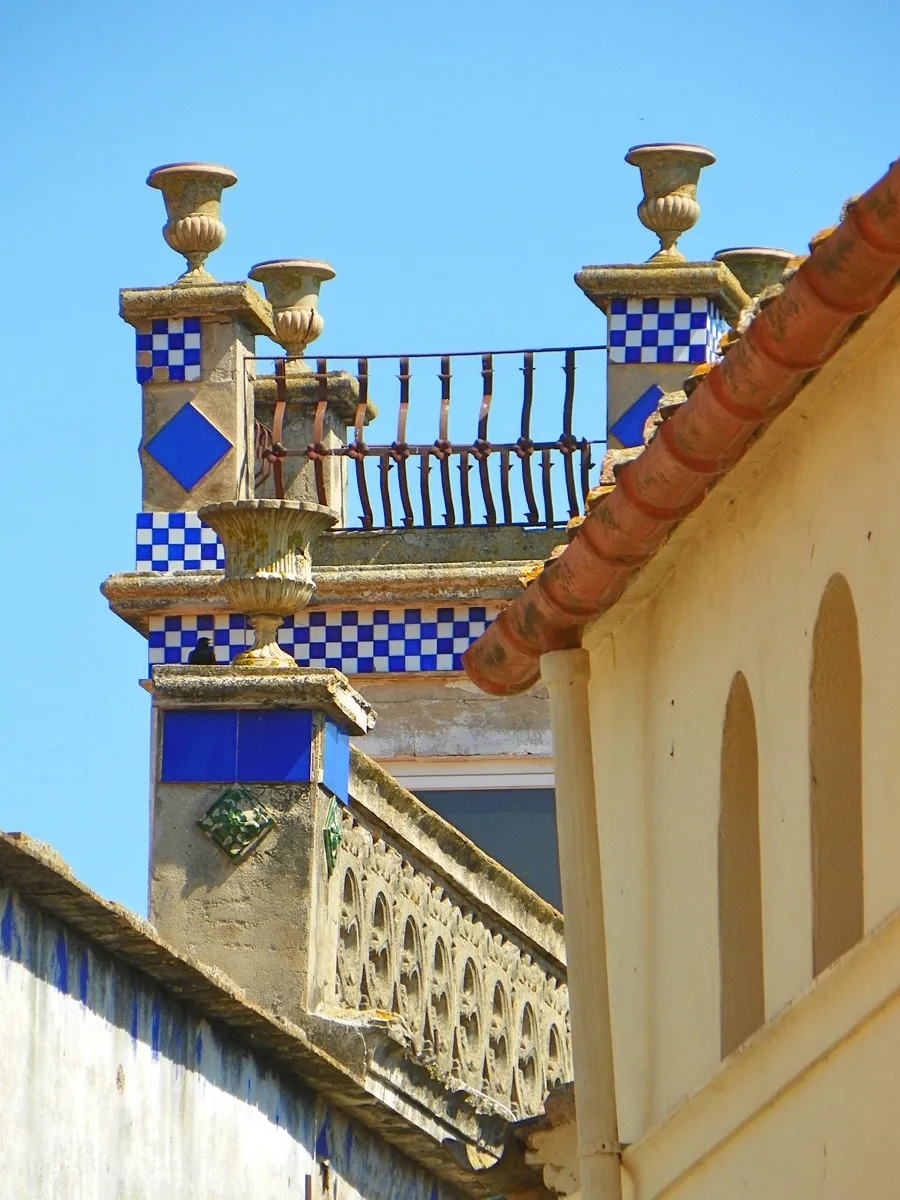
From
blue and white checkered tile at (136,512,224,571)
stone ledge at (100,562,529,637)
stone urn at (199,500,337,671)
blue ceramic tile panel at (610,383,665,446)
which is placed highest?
blue ceramic tile panel at (610,383,665,446)

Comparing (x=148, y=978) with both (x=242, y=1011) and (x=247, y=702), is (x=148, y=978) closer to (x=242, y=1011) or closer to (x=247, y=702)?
(x=242, y=1011)

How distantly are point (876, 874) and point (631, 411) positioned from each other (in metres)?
9.69

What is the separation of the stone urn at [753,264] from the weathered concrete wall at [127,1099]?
808 cm

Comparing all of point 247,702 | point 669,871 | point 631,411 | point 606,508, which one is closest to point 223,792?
point 247,702

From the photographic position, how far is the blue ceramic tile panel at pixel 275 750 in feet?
35.6

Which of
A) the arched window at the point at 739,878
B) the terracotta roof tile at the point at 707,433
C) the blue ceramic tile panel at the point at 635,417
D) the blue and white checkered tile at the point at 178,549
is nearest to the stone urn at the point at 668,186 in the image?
the blue ceramic tile panel at the point at 635,417

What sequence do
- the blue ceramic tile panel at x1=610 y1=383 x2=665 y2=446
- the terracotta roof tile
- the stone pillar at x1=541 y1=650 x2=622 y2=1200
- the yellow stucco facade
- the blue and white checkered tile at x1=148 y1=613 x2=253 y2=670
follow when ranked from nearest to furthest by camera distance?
the terracotta roof tile → the yellow stucco facade → the stone pillar at x1=541 y1=650 x2=622 y2=1200 → the blue ceramic tile panel at x1=610 y1=383 x2=665 y2=446 → the blue and white checkered tile at x1=148 y1=613 x2=253 y2=670

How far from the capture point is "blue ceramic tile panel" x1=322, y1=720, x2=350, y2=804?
10977 millimetres

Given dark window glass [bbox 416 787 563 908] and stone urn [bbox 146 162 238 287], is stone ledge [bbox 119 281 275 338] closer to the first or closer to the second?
stone urn [bbox 146 162 238 287]

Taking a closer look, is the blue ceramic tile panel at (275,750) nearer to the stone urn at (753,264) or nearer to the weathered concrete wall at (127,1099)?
the weathered concrete wall at (127,1099)

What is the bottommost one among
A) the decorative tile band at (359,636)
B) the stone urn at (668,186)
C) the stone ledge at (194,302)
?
the decorative tile band at (359,636)

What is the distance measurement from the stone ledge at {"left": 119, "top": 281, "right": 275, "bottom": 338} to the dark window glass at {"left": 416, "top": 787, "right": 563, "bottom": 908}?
8.08 ft

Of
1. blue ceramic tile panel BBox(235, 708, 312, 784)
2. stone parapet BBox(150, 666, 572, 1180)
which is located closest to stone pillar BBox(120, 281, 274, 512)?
stone parapet BBox(150, 666, 572, 1180)

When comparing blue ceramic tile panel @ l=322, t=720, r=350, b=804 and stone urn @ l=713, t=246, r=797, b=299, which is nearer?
blue ceramic tile panel @ l=322, t=720, r=350, b=804
